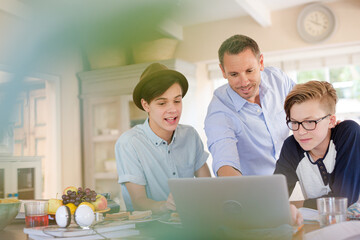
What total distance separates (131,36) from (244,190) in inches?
9.5

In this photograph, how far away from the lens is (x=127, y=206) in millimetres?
875

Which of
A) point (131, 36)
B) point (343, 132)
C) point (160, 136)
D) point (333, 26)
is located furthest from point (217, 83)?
point (131, 36)

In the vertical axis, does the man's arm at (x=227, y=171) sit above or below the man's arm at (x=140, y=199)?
above

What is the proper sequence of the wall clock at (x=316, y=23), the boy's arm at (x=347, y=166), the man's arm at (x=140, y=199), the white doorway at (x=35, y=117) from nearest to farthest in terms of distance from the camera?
the white doorway at (x=35, y=117) < the boy's arm at (x=347, y=166) < the man's arm at (x=140, y=199) < the wall clock at (x=316, y=23)

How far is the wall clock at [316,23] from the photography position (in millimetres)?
1891

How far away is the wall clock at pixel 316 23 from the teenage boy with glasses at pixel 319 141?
1.38 meters

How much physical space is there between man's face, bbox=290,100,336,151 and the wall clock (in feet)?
4.62

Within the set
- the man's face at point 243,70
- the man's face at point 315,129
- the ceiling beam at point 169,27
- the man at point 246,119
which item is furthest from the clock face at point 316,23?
the ceiling beam at point 169,27

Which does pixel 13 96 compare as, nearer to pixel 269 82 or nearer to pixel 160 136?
pixel 160 136

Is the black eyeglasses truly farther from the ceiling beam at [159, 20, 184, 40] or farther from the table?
the ceiling beam at [159, 20, 184, 40]

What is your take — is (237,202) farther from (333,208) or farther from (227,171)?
(227,171)

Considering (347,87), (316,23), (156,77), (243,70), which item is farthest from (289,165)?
(347,87)

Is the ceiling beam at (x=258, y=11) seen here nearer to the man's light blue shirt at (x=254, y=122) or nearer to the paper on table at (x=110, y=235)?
the man's light blue shirt at (x=254, y=122)

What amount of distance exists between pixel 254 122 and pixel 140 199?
34 centimetres
